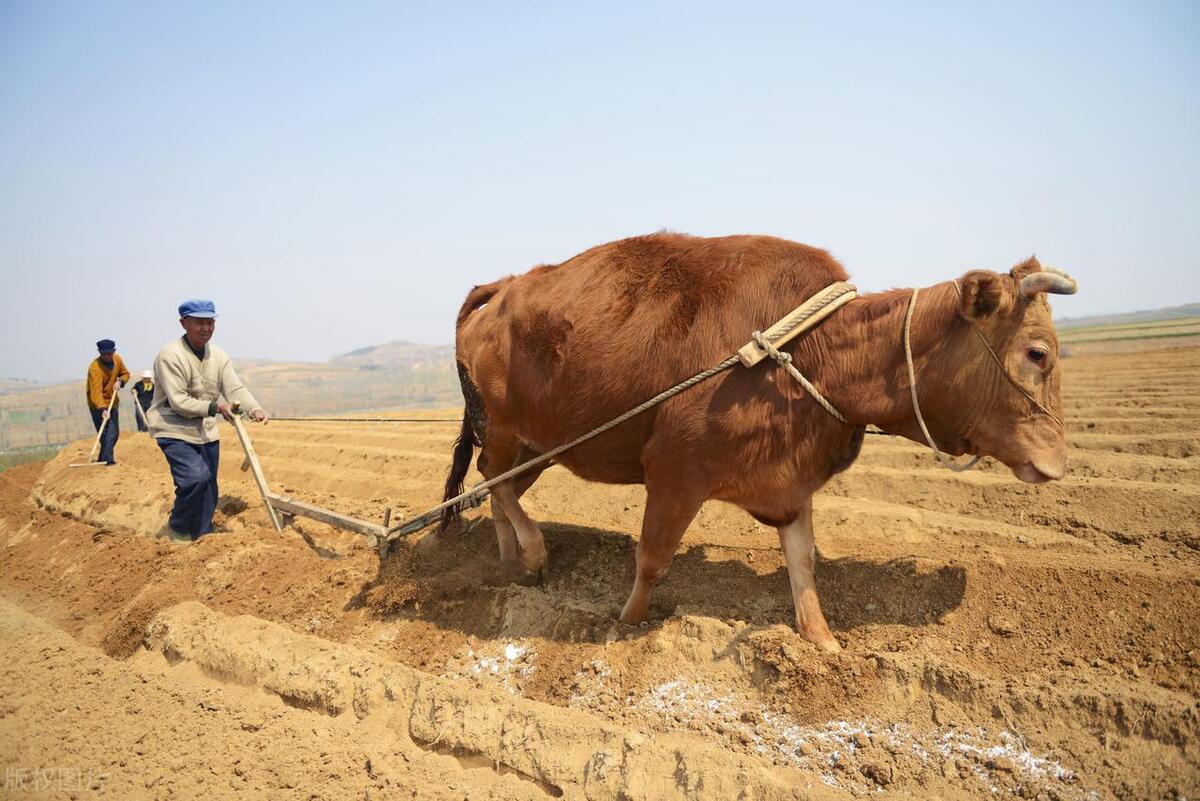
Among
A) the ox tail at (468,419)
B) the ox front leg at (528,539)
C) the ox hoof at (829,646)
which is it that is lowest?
the ox hoof at (829,646)

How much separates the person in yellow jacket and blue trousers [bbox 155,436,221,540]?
204 inches

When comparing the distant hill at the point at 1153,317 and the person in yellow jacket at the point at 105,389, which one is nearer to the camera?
the person in yellow jacket at the point at 105,389

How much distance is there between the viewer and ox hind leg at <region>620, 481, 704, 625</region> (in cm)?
382

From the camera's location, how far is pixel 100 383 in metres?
11.0

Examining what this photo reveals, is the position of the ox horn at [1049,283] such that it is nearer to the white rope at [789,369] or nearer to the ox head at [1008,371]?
the ox head at [1008,371]

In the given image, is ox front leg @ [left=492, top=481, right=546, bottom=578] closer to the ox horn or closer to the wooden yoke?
the wooden yoke

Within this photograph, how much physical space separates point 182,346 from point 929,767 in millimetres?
6610

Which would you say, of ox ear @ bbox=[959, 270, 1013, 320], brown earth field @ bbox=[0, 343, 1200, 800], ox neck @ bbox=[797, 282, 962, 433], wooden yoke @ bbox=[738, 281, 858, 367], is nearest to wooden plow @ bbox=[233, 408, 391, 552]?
brown earth field @ bbox=[0, 343, 1200, 800]

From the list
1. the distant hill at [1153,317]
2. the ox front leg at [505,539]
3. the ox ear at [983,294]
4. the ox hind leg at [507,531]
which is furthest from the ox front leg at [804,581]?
the distant hill at [1153,317]

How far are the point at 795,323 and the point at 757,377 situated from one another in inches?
13.0

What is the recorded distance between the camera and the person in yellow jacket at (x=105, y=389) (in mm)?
10781

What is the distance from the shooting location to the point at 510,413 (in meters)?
4.87

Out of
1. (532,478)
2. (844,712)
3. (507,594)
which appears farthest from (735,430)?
(532,478)

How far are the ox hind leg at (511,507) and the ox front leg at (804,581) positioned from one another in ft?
5.95
